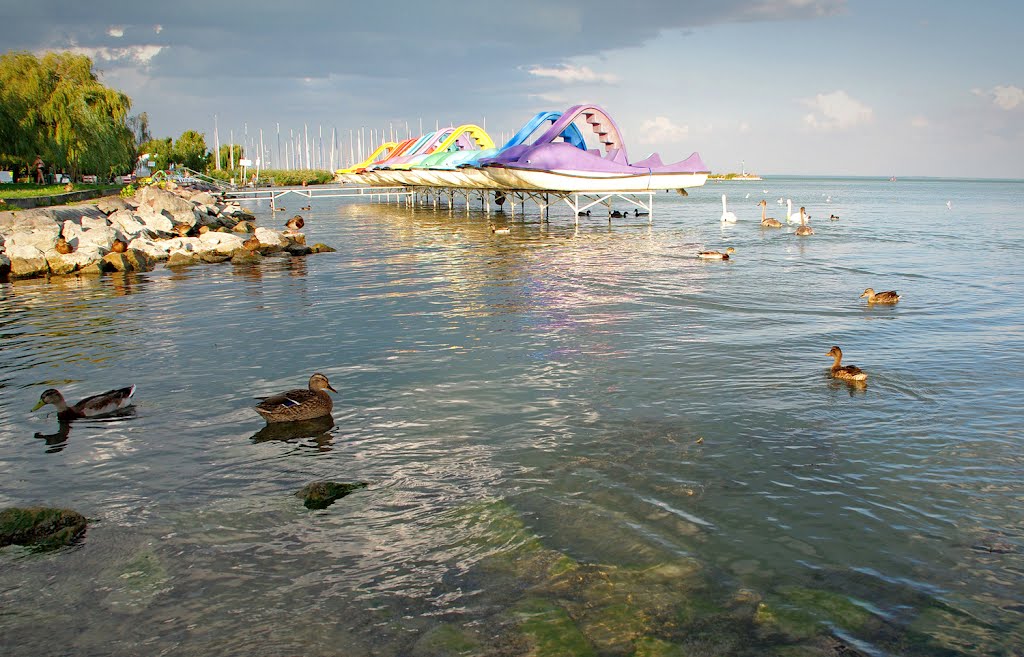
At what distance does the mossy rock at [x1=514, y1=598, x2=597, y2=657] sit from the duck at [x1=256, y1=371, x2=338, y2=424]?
436cm

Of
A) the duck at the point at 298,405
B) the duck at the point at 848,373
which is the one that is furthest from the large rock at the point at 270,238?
the duck at the point at 848,373

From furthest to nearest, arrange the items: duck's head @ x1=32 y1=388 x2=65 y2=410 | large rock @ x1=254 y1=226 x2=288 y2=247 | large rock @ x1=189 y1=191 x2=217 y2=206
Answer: large rock @ x1=189 y1=191 x2=217 y2=206 < large rock @ x1=254 y1=226 x2=288 y2=247 < duck's head @ x1=32 y1=388 x2=65 y2=410

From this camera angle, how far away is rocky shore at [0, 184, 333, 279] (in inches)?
891

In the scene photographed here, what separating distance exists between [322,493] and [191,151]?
391ft

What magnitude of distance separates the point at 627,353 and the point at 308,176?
468ft

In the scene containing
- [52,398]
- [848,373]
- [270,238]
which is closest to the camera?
[52,398]

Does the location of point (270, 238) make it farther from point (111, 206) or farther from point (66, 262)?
point (111, 206)

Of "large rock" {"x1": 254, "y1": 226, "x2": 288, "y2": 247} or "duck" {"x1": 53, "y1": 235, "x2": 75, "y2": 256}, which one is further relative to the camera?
"large rock" {"x1": 254, "y1": 226, "x2": 288, "y2": 247}

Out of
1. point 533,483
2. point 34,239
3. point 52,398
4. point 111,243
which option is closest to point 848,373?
point 533,483

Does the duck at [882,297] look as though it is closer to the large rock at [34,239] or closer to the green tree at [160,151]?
the large rock at [34,239]

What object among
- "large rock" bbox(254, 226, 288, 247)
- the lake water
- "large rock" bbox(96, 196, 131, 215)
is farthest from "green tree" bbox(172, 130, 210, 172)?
the lake water

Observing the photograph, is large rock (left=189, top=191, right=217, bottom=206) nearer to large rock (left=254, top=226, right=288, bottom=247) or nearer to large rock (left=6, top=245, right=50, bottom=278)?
large rock (left=254, top=226, right=288, bottom=247)

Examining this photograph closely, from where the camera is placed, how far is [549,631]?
461 centimetres

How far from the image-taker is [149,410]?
916 cm
